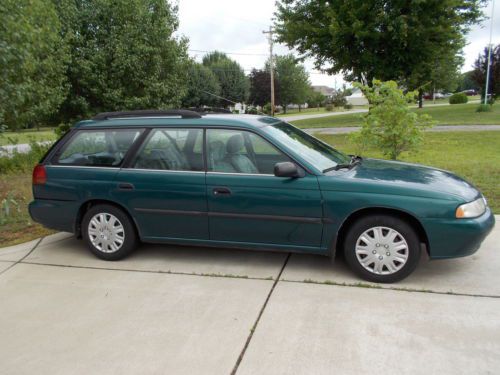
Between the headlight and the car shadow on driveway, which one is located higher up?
the headlight

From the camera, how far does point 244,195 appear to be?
4.09 m

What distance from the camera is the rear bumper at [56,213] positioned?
15.4 feet

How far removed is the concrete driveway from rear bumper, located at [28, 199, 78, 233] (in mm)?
397

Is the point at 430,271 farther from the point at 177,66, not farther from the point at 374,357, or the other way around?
the point at 177,66

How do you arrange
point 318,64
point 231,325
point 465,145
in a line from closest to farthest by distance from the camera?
point 231,325, point 465,145, point 318,64

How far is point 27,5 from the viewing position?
675 centimetres

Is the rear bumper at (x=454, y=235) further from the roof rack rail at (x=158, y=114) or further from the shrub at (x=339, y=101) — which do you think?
the shrub at (x=339, y=101)

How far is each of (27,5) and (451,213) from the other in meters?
6.78

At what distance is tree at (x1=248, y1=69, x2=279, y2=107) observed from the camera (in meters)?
64.2

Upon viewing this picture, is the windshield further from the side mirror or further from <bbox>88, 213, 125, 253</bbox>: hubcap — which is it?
<bbox>88, 213, 125, 253</bbox>: hubcap

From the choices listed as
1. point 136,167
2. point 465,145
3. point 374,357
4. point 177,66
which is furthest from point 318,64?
point 374,357

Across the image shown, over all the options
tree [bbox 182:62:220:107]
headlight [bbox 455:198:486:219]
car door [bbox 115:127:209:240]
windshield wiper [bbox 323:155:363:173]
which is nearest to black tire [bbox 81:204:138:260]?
car door [bbox 115:127:209:240]

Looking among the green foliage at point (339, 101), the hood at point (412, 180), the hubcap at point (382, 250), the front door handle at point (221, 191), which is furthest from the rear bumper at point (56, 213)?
the green foliage at point (339, 101)

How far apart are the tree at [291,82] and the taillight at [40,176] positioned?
63.5 meters
